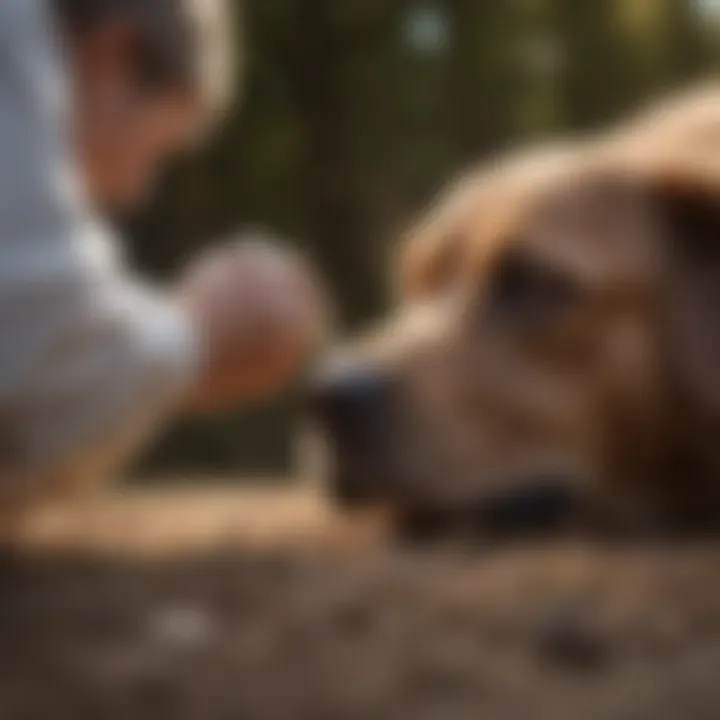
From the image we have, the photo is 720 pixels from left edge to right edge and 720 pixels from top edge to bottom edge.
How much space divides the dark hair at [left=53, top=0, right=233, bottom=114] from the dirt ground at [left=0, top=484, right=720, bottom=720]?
21.3 inches

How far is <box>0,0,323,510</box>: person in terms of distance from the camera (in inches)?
52.2

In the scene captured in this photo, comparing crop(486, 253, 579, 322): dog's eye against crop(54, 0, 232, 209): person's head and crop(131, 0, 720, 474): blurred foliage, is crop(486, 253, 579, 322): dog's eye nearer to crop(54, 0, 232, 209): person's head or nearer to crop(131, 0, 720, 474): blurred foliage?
crop(54, 0, 232, 209): person's head

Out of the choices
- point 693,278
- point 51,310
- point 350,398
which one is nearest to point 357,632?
point 51,310

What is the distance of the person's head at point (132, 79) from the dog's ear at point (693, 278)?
584mm

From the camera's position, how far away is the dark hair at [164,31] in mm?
1693

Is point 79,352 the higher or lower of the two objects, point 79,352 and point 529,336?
the lower

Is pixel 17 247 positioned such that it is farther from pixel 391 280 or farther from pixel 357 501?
pixel 391 280

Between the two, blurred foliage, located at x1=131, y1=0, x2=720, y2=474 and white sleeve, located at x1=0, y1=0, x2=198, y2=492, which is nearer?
white sleeve, located at x1=0, y1=0, x2=198, y2=492

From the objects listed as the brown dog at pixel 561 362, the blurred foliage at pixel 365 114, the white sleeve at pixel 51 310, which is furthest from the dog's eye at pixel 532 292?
the blurred foliage at pixel 365 114

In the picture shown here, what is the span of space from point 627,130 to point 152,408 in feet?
3.46

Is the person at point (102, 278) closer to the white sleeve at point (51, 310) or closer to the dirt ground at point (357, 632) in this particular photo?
the white sleeve at point (51, 310)

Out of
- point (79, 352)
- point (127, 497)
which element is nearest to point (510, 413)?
point (127, 497)

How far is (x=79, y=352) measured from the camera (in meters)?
1.37

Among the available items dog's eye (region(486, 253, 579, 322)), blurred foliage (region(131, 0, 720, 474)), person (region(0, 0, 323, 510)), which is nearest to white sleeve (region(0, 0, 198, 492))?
person (region(0, 0, 323, 510))
